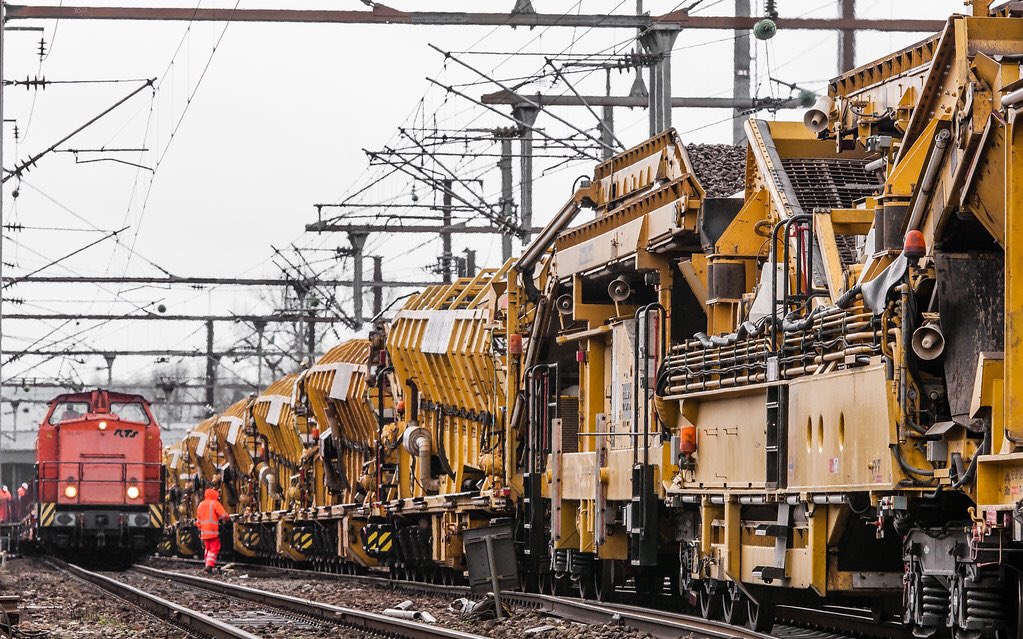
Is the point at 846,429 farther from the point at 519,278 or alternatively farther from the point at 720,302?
the point at 519,278

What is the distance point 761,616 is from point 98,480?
2454 cm

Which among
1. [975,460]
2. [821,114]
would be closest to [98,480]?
[821,114]

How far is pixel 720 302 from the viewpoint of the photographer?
14.2 meters

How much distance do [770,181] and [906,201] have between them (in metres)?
3.29

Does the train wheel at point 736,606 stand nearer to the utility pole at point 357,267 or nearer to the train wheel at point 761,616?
the train wheel at point 761,616

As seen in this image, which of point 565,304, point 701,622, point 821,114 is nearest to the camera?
point 821,114

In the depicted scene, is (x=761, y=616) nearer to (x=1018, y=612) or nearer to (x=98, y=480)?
(x=1018, y=612)

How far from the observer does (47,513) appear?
3434 cm

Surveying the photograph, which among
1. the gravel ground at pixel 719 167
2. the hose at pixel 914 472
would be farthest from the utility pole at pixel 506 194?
the hose at pixel 914 472

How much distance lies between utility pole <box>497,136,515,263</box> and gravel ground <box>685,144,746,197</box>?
496 inches

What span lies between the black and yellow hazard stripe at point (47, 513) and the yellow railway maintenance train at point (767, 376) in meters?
10.9

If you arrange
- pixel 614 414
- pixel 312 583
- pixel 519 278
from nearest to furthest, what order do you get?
pixel 614 414, pixel 519 278, pixel 312 583

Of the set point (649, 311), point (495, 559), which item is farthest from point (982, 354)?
point (495, 559)

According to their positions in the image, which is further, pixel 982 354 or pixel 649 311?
pixel 649 311
